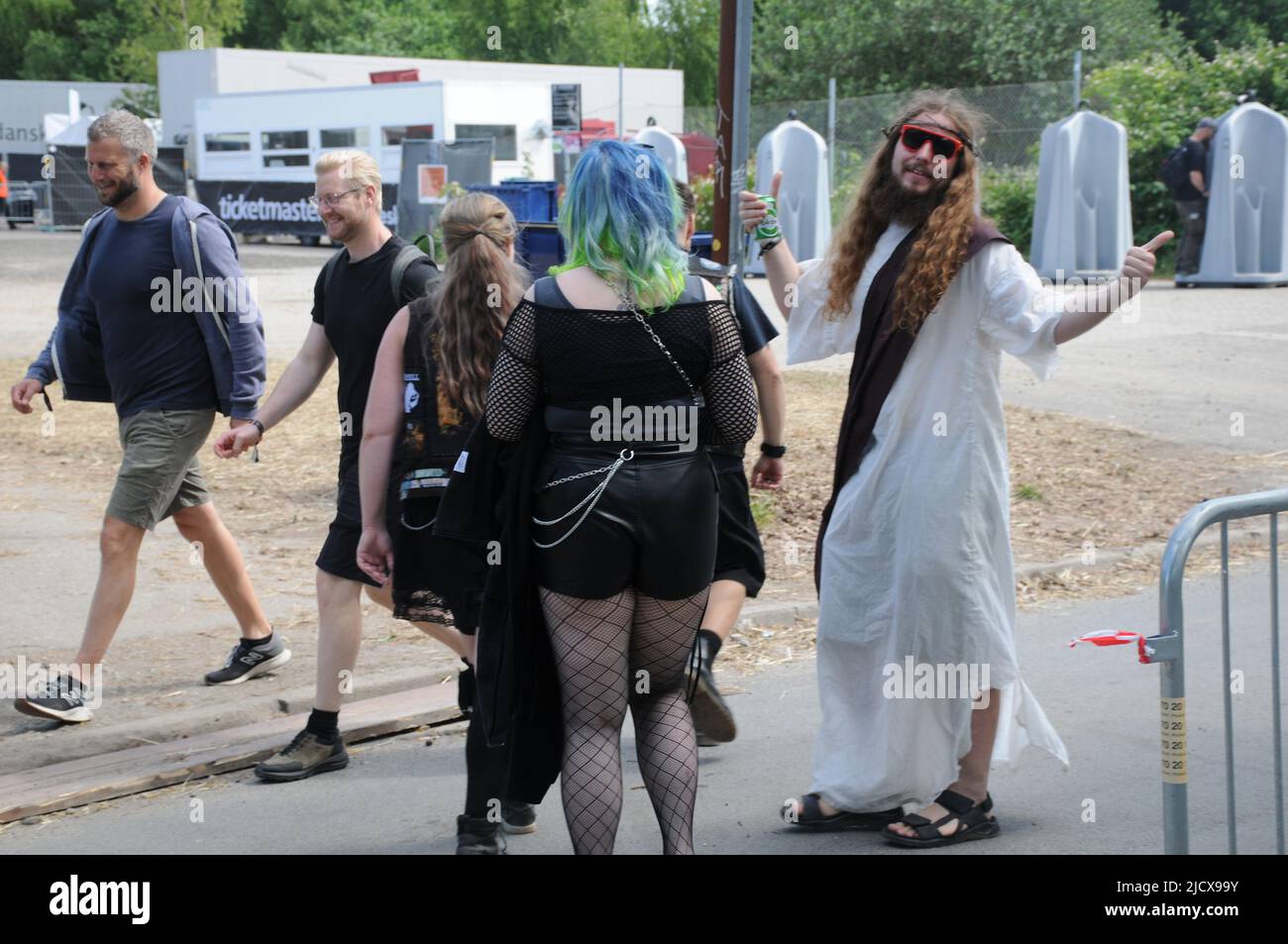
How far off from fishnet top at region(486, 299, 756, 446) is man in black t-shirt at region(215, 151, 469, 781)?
1293 millimetres

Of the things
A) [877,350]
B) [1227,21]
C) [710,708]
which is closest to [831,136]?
[710,708]

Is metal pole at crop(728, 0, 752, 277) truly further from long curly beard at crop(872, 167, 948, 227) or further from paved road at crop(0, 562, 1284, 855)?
long curly beard at crop(872, 167, 948, 227)

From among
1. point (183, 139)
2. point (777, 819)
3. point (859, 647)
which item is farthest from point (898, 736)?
point (183, 139)

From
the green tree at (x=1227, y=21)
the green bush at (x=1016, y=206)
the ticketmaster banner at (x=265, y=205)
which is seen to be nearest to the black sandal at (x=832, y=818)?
the green bush at (x=1016, y=206)

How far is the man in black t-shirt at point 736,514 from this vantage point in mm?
4832

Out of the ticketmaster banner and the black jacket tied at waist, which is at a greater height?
the ticketmaster banner

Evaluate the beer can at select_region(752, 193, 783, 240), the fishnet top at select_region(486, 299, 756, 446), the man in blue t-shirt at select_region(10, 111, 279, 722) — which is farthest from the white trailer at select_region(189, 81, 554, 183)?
the fishnet top at select_region(486, 299, 756, 446)

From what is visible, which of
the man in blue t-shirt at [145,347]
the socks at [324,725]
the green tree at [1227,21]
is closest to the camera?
the socks at [324,725]

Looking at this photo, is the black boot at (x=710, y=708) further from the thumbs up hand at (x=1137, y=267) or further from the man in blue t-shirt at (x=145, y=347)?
the man in blue t-shirt at (x=145, y=347)

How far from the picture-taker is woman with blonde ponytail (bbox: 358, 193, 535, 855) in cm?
416

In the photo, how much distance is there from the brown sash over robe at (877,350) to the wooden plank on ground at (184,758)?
6.88 feet

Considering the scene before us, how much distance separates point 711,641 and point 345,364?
1.48 m
